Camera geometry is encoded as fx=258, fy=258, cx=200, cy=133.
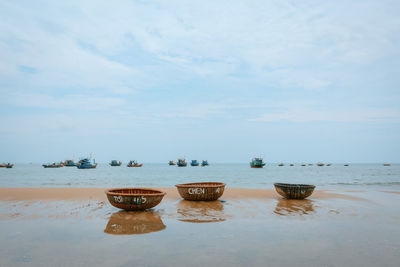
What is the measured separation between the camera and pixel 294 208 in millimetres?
11781

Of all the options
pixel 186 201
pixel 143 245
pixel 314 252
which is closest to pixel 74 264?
pixel 143 245

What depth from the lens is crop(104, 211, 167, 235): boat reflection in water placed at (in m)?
7.71

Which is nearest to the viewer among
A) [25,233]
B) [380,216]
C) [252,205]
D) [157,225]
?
[25,233]

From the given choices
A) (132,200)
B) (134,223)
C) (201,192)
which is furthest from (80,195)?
(134,223)

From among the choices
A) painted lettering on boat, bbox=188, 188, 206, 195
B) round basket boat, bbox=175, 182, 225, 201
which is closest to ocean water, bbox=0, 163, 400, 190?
round basket boat, bbox=175, 182, 225, 201

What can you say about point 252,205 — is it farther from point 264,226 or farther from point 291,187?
point 264,226

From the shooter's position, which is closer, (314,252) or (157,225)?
(314,252)

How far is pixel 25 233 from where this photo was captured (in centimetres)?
745

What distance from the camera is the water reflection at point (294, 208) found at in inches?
420

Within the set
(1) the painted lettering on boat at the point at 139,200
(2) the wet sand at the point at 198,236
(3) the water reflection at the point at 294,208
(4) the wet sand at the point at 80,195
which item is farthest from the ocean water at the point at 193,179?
(1) the painted lettering on boat at the point at 139,200

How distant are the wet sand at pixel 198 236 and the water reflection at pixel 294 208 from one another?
0.05m

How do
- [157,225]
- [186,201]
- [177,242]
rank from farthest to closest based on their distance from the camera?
[186,201] < [157,225] < [177,242]

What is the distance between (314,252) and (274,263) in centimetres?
131

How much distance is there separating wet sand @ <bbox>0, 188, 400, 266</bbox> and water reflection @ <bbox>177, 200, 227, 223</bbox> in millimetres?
38
